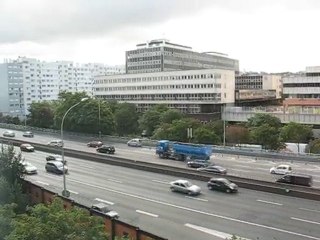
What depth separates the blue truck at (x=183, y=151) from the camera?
37.8m

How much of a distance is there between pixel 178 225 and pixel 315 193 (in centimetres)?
868

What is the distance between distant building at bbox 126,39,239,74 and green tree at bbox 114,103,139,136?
2976 centimetres

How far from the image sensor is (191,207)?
22.5 meters

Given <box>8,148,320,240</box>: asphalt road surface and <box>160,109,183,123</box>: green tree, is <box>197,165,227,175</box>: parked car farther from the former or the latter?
<box>160,109,183,123</box>: green tree

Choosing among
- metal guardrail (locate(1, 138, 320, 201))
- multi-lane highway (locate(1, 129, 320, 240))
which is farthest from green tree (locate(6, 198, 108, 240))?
metal guardrail (locate(1, 138, 320, 201))

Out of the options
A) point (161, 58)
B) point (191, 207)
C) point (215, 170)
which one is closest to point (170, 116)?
point (215, 170)

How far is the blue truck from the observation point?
37.8m

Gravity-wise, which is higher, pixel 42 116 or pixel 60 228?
Result: pixel 42 116

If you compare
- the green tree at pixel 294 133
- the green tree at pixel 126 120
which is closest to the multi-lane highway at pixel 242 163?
the green tree at pixel 294 133

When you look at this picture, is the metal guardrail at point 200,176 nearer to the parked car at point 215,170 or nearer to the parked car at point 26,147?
the parked car at point 215,170

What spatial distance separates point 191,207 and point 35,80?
4490 inches

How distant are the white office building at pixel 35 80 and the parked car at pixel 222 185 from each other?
66272 mm

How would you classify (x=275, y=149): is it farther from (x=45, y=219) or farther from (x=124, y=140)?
(x=45, y=219)

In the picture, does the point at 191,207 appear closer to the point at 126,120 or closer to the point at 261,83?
the point at 126,120
